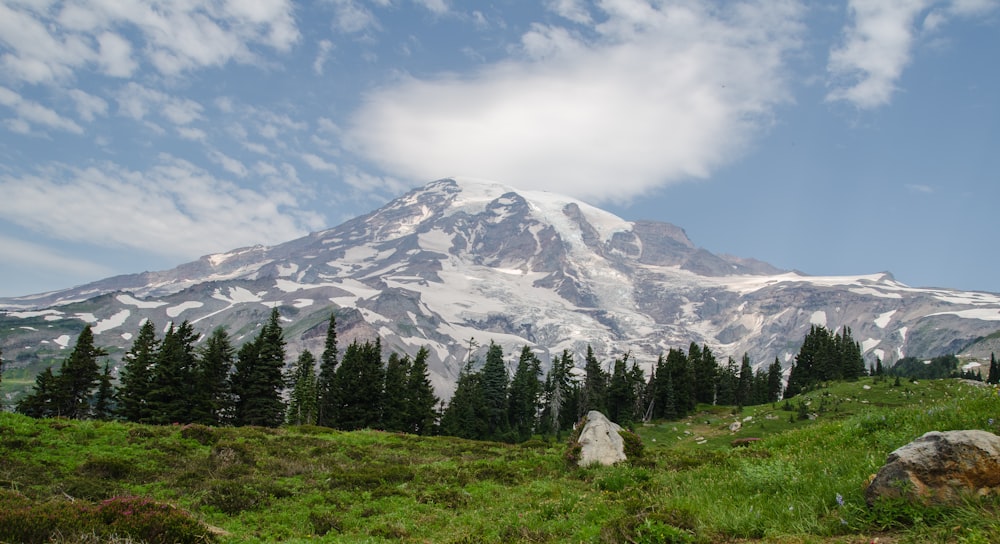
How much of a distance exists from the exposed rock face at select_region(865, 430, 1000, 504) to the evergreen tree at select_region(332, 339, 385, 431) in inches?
2763

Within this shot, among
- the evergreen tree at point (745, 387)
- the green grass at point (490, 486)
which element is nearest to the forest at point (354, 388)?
the evergreen tree at point (745, 387)

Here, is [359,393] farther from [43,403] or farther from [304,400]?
[43,403]

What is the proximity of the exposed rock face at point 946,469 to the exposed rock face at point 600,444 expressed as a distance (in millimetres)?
17820

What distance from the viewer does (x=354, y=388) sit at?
7375cm

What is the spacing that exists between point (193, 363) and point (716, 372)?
9620 cm

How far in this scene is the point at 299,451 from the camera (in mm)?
29422

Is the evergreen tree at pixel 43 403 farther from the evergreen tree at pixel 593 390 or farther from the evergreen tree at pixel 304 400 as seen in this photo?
the evergreen tree at pixel 593 390

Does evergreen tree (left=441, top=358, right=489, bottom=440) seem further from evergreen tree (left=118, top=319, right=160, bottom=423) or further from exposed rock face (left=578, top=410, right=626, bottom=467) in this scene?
exposed rock face (left=578, top=410, right=626, bottom=467)

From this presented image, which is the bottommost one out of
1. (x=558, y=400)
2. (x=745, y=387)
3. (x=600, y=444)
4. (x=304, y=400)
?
(x=304, y=400)

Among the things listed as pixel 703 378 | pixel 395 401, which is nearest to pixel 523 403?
pixel 395 401

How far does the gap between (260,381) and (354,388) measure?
44.9 ft

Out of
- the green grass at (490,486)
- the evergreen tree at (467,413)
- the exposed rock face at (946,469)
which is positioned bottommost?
the evergreen tree at (467,413)

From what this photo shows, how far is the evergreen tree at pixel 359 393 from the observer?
2867 inches

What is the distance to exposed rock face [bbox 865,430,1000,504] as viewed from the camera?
7.77m
